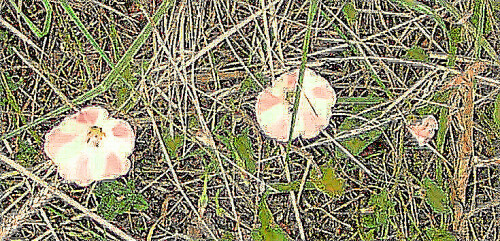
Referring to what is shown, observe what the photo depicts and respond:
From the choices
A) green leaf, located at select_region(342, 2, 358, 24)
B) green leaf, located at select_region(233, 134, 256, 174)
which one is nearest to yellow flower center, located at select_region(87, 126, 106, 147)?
green leaf, located at select_region(233, 134, 256, 174)

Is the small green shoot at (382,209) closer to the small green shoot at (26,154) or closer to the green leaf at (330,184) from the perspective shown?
the green leaf at (330,184)

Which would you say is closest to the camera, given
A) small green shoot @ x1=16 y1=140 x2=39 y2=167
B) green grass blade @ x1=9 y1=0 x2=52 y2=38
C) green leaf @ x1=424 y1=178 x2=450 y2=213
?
green grass blade @ x1=9 y1=0 x2=52 y2=38

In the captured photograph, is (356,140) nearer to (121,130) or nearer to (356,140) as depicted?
(356,140)

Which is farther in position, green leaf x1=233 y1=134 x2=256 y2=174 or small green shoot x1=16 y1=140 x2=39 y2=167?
small green shoot x1=16 y1=140 x2=39 y2=167

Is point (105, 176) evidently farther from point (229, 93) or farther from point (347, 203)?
point (347, 203)

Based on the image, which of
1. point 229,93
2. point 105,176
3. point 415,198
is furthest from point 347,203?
point 105,176

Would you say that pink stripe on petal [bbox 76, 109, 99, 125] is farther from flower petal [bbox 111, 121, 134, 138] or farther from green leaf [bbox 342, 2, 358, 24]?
green leaf [bbox 342, 2, 358, 24]

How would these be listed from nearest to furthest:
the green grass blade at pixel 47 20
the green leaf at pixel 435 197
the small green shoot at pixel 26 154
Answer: the green grass blade at pixel 47 20 → the green leaf at pixel 435 197 → the small green shoot at pixel 26 154

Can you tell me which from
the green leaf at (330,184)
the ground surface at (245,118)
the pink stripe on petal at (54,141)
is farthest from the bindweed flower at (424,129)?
the pink stripe on petal at (54,141)
